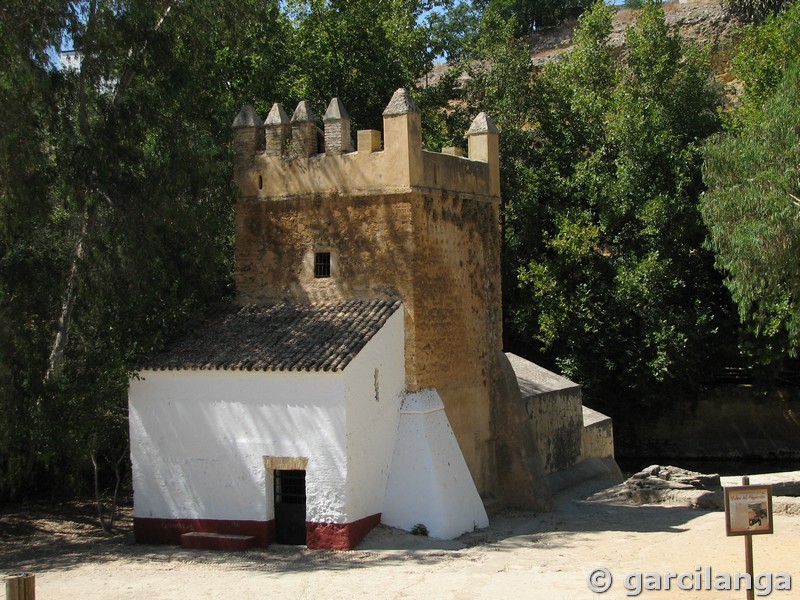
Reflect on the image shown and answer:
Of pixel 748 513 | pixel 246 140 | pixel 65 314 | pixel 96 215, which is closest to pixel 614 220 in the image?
pixel 246 140

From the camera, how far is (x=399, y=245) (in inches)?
714

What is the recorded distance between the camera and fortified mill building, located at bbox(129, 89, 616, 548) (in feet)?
54.6

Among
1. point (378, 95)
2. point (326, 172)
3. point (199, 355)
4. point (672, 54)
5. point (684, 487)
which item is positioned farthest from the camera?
point (672, 54)

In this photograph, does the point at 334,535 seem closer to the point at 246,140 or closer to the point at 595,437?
the point at 246,140

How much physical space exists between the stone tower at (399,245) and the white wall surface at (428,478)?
64cm

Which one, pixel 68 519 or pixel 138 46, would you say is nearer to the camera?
pixel 138 46

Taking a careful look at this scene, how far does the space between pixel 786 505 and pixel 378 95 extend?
17243mm

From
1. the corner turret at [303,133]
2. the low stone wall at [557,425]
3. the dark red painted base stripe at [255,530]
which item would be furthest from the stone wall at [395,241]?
the low stone wall at [557,425]

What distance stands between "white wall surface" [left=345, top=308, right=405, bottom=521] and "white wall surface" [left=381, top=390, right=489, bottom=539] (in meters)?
0.20

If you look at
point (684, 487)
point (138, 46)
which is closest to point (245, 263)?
point (138, 46)

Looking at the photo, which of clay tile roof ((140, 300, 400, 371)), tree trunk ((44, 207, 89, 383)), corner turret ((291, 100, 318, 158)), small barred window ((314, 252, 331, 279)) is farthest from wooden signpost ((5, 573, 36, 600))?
corner turret ((291, 100, 318, 158))

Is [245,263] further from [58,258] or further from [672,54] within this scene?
[672,54]

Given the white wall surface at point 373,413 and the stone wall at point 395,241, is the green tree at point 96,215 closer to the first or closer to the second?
the stone wall at point 395,241

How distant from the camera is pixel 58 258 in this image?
1786 centimetres
